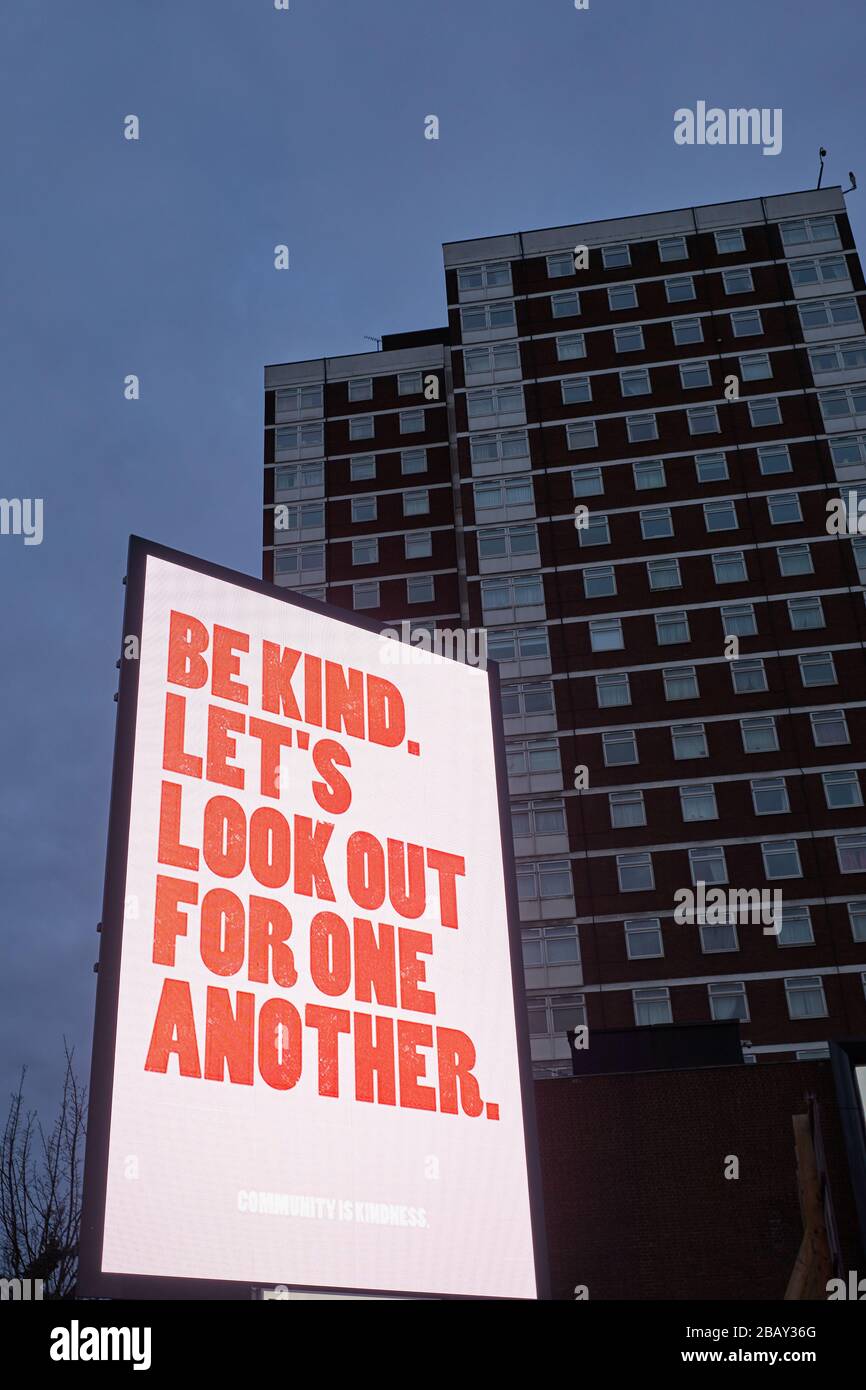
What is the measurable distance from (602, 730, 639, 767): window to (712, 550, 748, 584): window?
28.5 feet

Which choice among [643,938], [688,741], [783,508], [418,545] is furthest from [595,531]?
[643,938]

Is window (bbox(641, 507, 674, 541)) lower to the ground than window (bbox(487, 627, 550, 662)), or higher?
higher

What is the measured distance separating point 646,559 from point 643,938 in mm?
17904

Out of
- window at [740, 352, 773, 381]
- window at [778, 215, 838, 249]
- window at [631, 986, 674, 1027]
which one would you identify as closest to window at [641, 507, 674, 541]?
window at [740, 352, 773, 381]

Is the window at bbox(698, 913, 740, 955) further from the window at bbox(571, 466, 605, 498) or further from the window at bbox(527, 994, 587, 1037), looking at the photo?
the window at bbox(571, 466, 605, 498)

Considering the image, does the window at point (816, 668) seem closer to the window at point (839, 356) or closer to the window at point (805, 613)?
the window at point (805, 613)

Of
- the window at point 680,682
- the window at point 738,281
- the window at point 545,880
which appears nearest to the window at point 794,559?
the window at point 680,682

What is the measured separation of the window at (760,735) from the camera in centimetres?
5559

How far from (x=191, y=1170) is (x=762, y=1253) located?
13.3 meters

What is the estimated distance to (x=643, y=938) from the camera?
52.2 m

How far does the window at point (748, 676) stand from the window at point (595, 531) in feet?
28.2

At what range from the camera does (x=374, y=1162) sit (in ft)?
43.4

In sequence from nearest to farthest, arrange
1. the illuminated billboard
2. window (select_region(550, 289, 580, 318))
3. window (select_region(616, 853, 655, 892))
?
the illuminated billboard → window (select_region(616, 853, 655, 892)) → window (select_region(550, 289, 580, 318))

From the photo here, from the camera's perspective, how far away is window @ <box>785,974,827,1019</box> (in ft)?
162
